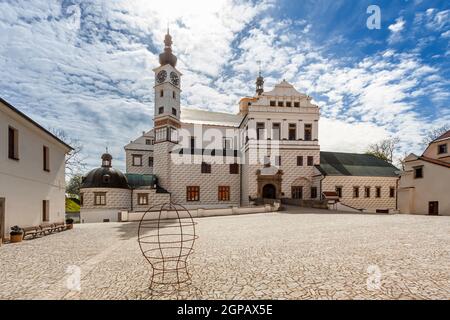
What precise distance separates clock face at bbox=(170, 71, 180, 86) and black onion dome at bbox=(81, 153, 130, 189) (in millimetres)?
14944

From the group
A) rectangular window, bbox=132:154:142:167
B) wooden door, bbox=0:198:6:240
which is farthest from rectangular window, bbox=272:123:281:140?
wooden door, bbox=0:198:6:240

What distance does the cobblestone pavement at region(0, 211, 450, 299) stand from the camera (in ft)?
16.4

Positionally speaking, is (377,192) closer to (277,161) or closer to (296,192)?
(296,192)

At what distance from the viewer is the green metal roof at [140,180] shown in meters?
31.9

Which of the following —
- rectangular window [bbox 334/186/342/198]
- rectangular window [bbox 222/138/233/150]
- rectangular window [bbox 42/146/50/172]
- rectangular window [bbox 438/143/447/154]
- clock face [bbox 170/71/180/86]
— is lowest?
rectangular window [bbox 334/186/342/198]

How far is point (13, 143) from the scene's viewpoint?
1280cm

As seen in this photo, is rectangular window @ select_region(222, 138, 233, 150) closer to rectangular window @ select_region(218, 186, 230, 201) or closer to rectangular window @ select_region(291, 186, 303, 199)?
rectangular window @ select_region(218, 186, 230, 201)

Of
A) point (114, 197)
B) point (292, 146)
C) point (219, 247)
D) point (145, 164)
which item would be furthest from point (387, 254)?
point (145, 164)

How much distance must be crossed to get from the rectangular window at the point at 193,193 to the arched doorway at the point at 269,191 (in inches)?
362

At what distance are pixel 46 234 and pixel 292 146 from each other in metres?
27.2

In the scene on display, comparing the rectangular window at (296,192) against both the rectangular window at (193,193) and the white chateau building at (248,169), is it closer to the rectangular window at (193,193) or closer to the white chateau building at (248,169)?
the white chateau building at (248,169)

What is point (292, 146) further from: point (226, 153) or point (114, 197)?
point (114, 197)

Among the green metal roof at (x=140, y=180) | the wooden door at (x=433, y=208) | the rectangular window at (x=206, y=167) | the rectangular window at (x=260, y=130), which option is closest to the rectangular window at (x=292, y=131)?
the rectangular window at (x=260, y=130)

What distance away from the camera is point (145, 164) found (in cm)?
3859
